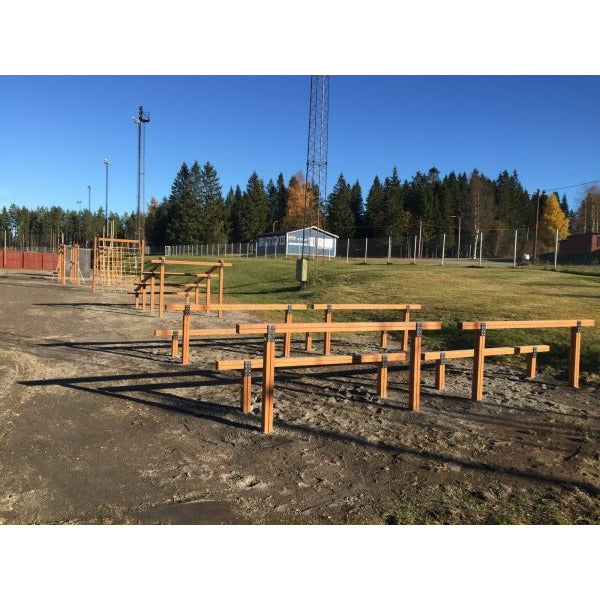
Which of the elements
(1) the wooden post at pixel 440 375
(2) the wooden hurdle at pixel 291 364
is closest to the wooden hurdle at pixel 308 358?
(2) the wooden hurdle at pixel 291 364

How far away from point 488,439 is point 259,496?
7.26 ft

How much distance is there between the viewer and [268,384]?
4.56 metres

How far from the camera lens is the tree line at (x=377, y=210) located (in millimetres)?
76438

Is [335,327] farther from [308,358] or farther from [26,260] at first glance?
[26,260]

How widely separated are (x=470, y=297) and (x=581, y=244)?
51999mm

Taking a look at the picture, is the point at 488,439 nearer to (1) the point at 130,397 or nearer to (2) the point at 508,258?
(1) the point at 130,397

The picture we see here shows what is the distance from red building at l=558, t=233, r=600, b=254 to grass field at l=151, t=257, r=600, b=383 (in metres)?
35.7

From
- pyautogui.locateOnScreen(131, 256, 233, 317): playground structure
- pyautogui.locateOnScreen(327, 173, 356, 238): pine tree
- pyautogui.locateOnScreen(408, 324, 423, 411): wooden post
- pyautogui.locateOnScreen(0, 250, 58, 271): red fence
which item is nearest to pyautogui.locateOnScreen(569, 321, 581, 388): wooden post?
pyautogui.locateOnScreen(408, 324, 423, 411): wooden post

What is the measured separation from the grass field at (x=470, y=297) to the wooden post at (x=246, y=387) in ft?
15.4

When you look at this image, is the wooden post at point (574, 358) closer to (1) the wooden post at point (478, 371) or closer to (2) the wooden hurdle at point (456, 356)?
(2) the wooden hurdle at point (456, 356)

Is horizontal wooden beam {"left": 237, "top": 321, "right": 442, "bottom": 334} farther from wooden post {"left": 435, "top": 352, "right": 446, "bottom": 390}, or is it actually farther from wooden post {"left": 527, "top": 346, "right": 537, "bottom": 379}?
wooden post {"left": 527, "top": 346, "right": 537, "bottom": 379}

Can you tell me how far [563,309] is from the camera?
40.4 feet

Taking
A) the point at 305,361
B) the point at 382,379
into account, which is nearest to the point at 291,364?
the point at 305,361

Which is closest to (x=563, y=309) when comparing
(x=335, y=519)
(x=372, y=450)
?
(x=372, y=450)
